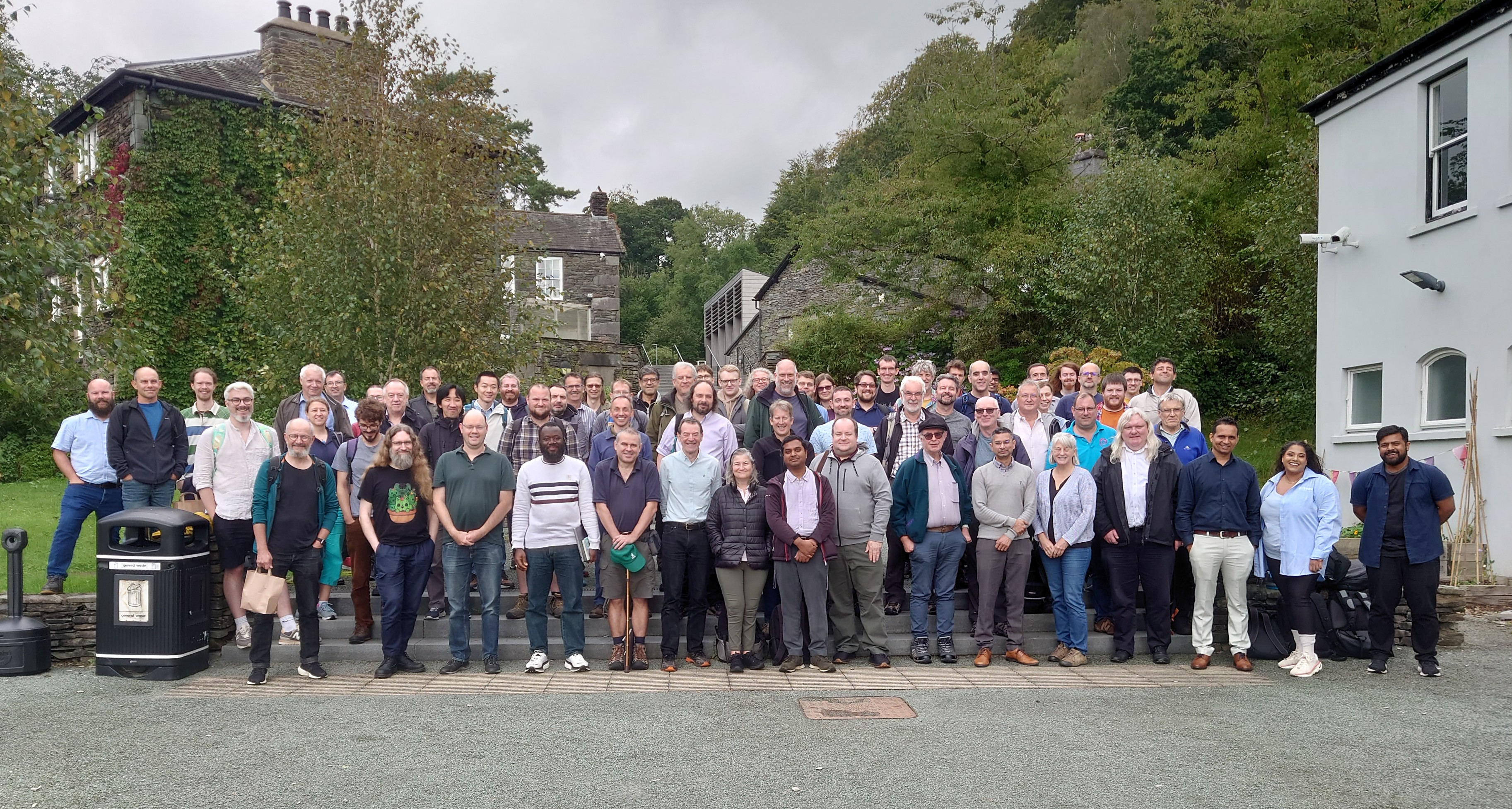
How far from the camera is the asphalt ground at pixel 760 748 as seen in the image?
4.95 m

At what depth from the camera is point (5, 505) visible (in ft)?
51.1

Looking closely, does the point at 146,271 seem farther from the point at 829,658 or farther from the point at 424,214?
the point at 829,658

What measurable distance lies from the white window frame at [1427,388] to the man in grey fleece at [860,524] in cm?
787

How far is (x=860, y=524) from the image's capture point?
7844 millimetres

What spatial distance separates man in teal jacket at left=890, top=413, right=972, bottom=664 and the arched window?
287 inches

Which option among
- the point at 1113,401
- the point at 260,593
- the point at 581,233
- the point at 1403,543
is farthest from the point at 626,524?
the point at 581,233

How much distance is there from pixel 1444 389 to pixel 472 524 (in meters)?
11.3

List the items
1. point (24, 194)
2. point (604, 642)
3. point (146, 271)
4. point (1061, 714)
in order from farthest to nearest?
1. point (146, 271)
2. point (24, 194)
3. point (604, 642)
4. point (1061, 714)

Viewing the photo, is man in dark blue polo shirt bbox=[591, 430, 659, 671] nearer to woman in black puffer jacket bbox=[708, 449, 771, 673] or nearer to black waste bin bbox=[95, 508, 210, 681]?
woman in black puffer jacket bbox=[708, 449, 771, 673]

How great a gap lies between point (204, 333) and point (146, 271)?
1.56 m

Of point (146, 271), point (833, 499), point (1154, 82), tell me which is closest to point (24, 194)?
point (833, 499)

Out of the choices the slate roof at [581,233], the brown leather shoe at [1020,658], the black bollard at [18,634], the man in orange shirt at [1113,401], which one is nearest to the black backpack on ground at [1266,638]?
the brown leather shoe at [1020,658]

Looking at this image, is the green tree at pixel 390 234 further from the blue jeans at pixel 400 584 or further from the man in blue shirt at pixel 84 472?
the blue jeans at pixel 400 584

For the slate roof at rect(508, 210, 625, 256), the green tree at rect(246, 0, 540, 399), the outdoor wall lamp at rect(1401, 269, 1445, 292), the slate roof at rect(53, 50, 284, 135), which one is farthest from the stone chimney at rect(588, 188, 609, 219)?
the outdoor wall lamp at rect(1401, 269, 1445, 292)
